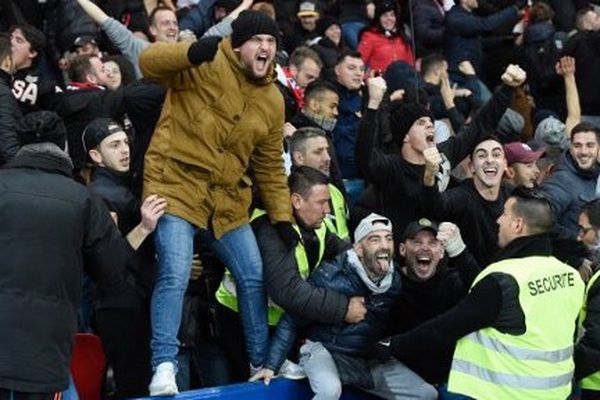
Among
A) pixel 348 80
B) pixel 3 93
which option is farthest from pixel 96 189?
pixel 348 80

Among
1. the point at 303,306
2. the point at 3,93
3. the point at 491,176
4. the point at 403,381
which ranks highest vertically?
the point at 3,93

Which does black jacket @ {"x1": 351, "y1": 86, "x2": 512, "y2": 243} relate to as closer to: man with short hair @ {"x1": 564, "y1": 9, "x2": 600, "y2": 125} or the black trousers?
the black trousers

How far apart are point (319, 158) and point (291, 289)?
1456 mm

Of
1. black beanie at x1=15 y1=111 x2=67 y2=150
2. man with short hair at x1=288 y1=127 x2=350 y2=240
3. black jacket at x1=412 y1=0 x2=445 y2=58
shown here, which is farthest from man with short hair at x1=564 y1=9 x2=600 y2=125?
black beanie at x1=15 y1=111 x2=67 y2=150

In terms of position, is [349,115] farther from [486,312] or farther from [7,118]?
[486,312]

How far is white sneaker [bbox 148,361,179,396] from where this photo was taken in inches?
295

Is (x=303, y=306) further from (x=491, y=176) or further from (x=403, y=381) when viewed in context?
(x=491, y=176)

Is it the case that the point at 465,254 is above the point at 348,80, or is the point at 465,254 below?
below

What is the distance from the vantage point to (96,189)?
800cm

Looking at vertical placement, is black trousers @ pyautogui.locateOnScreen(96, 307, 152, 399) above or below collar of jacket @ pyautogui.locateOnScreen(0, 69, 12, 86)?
below

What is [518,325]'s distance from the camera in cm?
714

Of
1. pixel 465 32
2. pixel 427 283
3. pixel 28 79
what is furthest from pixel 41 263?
pixel 465 32

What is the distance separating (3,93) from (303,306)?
8.11ft

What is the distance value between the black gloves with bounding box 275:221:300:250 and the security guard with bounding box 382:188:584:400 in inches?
39.6
